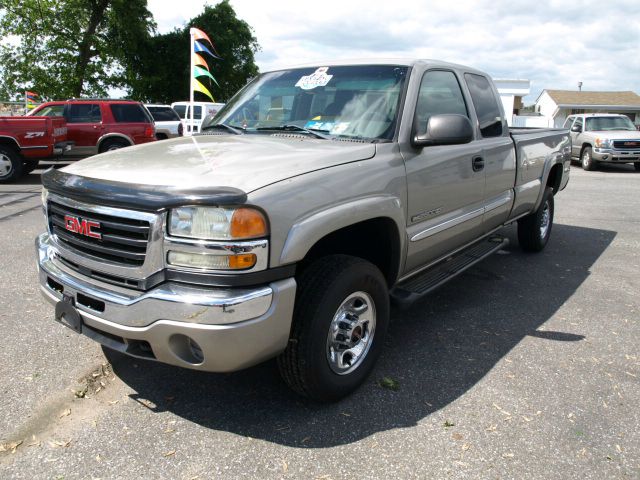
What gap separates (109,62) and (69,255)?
1144 inches

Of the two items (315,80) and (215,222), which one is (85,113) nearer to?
(315,80)

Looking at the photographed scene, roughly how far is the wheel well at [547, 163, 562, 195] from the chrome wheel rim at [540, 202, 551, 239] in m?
0.30

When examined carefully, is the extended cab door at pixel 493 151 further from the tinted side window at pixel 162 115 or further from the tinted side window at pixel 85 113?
the tinted side window at pixel 162 115

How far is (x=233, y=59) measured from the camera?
1523 inches

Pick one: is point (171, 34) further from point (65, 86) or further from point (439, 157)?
point (439, 157)

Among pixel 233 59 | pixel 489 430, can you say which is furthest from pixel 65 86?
pixel 489 430

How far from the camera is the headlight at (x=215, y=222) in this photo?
7.57ft

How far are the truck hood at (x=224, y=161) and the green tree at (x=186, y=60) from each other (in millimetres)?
29290

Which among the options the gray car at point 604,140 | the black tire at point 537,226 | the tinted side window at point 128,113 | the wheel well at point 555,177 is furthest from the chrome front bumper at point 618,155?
the tinted side window at point 128,113

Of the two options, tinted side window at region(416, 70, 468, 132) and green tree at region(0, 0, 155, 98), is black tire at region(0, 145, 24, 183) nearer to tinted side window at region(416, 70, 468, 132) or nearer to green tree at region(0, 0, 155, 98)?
tinted side window at region(416, 70, 468, 132)

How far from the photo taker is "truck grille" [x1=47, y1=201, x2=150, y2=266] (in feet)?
7.91

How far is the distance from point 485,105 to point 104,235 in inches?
134

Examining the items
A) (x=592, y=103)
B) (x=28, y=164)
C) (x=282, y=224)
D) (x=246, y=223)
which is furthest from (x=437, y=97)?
(x=592, y=103)

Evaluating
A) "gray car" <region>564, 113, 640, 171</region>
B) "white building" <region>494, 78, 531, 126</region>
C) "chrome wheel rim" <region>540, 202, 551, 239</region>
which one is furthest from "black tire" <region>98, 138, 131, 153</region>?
"white building" <region>494, 78, 531, 126</region>
